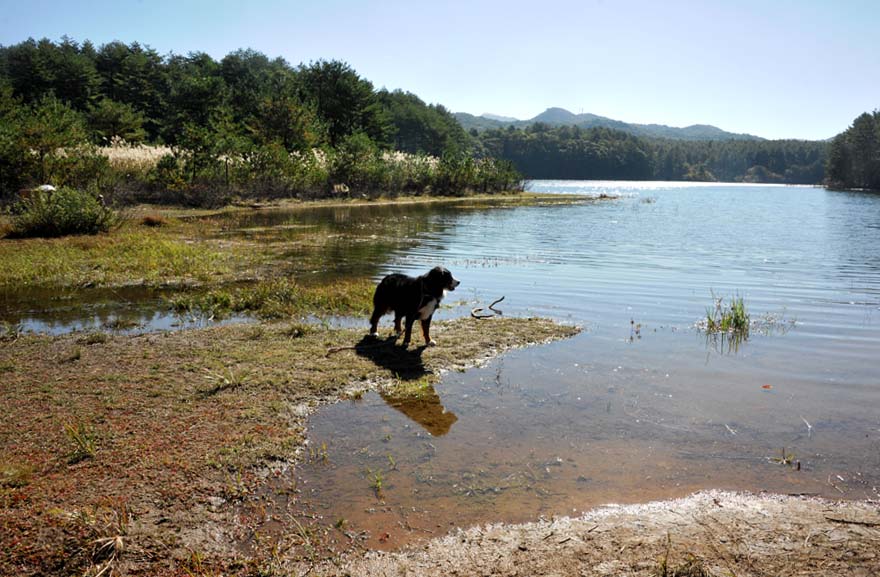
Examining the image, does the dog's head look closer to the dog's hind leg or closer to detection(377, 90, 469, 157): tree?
the dog's hind leg

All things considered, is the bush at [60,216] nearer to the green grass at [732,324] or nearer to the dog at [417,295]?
the dog at [417,295]

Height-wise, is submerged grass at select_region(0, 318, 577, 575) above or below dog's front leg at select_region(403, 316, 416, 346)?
below

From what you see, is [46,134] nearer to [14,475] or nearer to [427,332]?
[427,332]

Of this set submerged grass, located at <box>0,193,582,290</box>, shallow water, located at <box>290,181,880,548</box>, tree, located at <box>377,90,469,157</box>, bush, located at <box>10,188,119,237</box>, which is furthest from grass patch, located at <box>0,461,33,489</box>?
tree, located at <box>377,90,469,157</box>

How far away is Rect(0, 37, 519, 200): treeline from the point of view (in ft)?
88.6

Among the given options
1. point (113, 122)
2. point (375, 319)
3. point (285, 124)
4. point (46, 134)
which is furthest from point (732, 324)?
point (113, 122)

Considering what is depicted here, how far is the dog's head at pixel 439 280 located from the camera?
8438 mm

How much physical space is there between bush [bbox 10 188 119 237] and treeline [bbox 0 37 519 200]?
6515 mm

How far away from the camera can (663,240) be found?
83.1 feet

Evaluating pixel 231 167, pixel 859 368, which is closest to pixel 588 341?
pixel 859 368

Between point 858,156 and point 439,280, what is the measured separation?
11172cm

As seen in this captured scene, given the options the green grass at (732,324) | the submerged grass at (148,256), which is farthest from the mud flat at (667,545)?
the submerged grass at (148,256)

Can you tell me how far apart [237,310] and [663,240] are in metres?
20.1

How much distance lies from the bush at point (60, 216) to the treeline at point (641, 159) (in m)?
155
